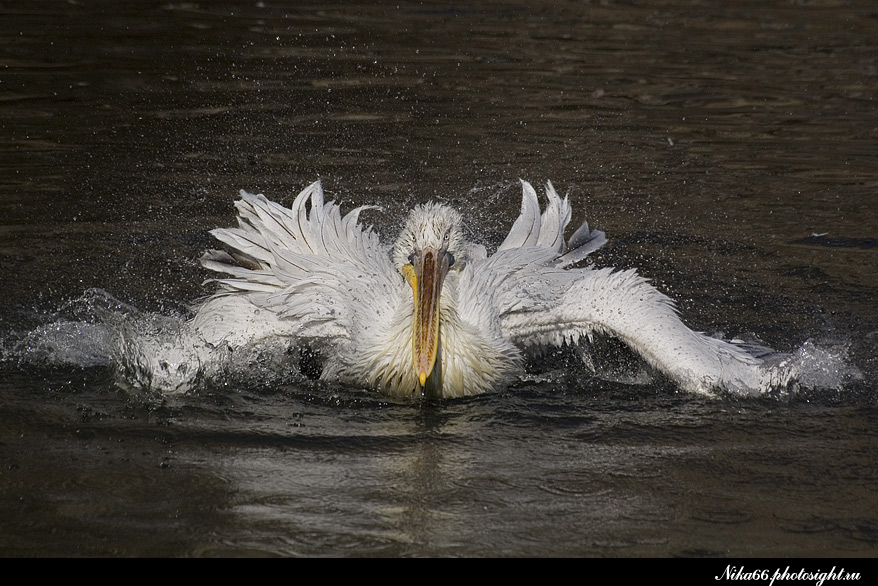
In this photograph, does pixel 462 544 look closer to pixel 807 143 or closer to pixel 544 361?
pixel 544 361

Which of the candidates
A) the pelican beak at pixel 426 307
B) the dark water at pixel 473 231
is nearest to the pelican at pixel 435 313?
the pelican beak at pixel 426 307

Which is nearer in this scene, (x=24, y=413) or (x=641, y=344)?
(x=24, y=413)

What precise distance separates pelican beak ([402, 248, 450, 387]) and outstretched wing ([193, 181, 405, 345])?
362mm

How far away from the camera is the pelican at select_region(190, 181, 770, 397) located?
526 centimetres

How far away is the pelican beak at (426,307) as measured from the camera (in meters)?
5.00

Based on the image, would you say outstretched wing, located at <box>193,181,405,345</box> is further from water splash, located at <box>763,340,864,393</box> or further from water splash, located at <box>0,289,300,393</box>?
water splash, located at <box>763,340,864,393</box>

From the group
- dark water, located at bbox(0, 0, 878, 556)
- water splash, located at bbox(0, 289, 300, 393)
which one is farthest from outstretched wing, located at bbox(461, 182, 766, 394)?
water splash, located at bbox(0, 289, 300, 393)

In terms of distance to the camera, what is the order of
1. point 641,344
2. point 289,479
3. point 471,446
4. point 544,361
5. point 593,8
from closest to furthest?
1. point 289,479
2. point 471,446
3. point 641,344
4. point 544,361
5. point 593,8

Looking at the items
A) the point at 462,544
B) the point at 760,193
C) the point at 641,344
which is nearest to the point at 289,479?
the point at 462,544

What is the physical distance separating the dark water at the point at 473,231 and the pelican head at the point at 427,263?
1.20 feet

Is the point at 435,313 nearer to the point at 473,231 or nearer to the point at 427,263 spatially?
the point at 427,263

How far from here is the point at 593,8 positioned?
1407 cm

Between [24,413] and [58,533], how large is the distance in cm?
118

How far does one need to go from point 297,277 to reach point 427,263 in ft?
2.49
